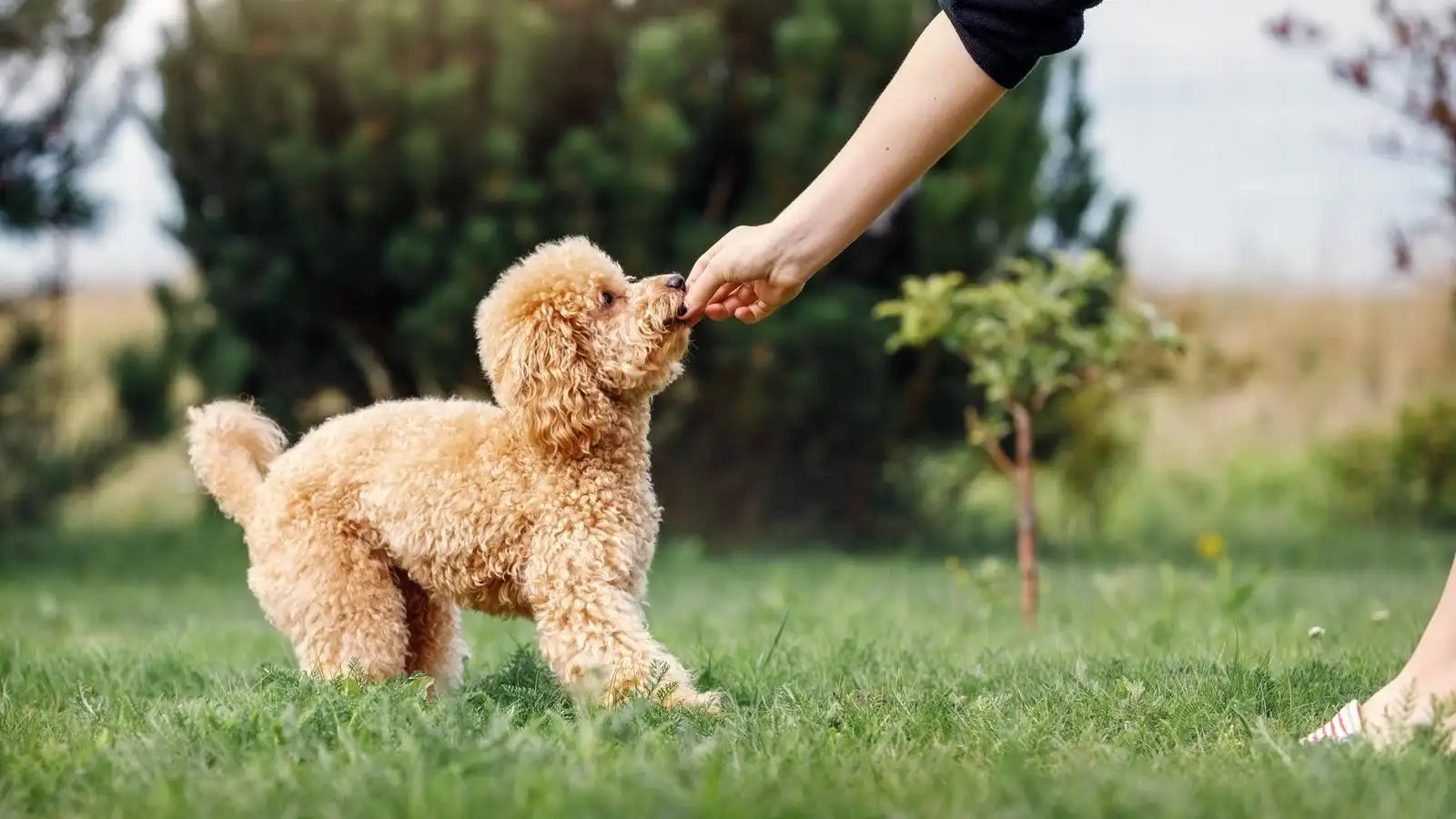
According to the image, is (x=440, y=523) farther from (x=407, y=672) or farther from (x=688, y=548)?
(x=688, y=548)

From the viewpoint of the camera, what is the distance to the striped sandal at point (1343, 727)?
7.98 feet

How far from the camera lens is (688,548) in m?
7.72

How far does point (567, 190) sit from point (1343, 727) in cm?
574

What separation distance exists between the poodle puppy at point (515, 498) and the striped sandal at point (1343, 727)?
116 cm

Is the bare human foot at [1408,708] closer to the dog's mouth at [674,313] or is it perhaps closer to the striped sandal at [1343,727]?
the striped sandal at [1343,727]

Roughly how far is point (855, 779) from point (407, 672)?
4.66ft

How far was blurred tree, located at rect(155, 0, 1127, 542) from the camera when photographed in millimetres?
7523

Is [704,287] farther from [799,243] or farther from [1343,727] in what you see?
[1343,727]

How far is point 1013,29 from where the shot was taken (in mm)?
2514

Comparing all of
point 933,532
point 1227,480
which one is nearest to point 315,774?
point 933,532

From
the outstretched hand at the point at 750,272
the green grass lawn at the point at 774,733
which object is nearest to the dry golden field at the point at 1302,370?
the green grass lawn at the point at 774,733

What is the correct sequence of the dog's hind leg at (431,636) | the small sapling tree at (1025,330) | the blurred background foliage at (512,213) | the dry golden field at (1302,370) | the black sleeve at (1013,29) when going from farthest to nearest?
the dry golden field at (1302,370) → the blurred background foliage at (512,213) → the small sapling tree at (1025,330) → the dog's hind leg at (431,636) → the black sleeve at (1013,29)

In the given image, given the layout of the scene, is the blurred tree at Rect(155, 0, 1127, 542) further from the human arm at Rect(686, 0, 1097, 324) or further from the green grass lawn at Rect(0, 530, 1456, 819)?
the human arm at Rect(686, 0, 1097, 324)

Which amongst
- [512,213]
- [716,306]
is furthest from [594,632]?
[512,213]
